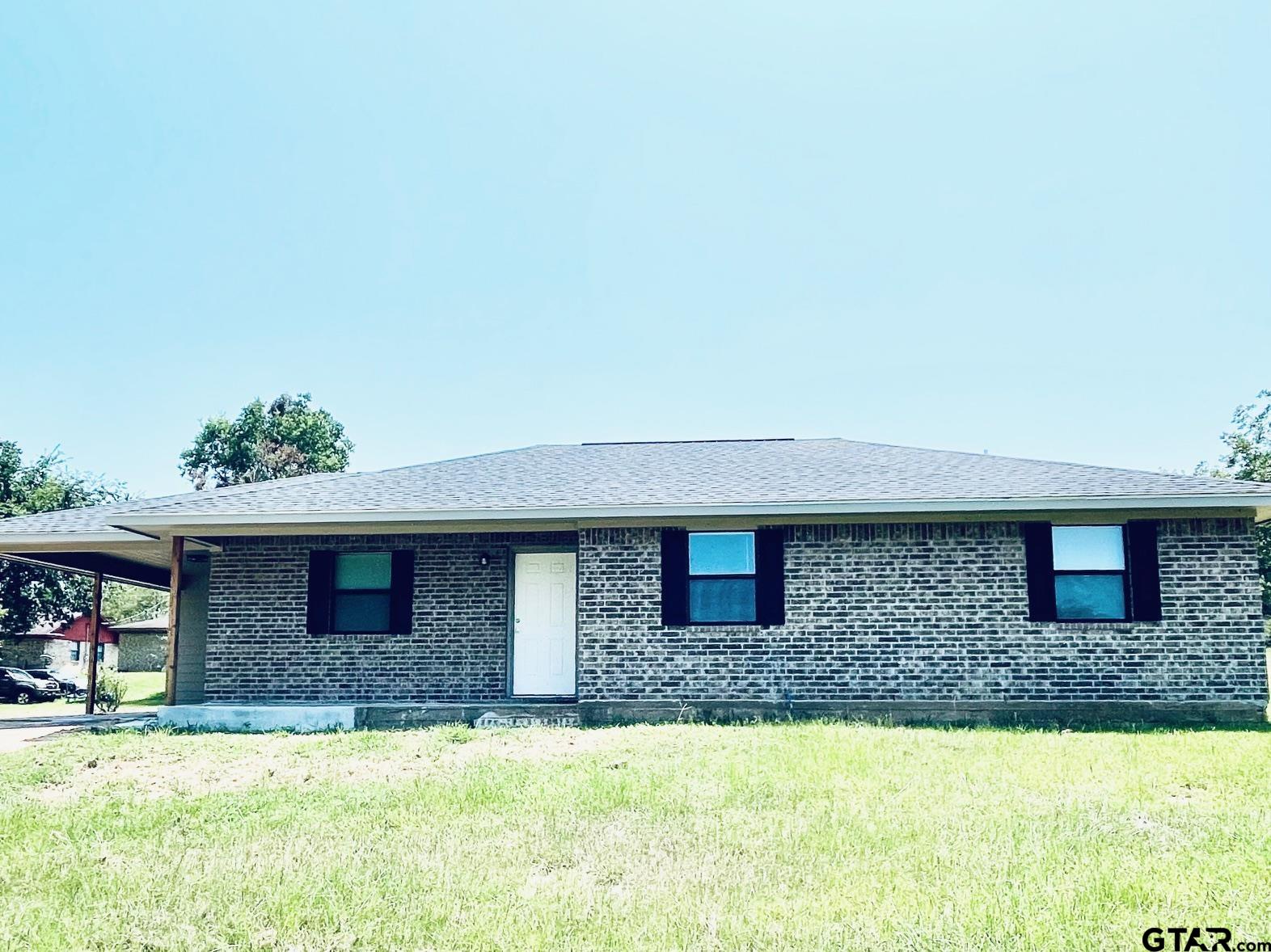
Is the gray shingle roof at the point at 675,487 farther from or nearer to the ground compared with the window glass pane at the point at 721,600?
farther from the ground

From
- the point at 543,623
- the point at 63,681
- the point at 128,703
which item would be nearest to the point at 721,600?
the point at 543,623

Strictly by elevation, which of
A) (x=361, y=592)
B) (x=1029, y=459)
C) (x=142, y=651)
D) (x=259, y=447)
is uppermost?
(x=259, y=447)

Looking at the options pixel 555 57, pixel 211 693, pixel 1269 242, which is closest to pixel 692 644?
pixel 211 693

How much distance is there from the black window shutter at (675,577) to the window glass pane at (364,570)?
3779 millimetres

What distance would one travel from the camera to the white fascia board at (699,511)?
10969 millimetres

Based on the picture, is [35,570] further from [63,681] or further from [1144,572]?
[1144,572]

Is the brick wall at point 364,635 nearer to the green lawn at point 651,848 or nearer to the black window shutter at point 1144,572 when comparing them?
the green lawn at point 651,848

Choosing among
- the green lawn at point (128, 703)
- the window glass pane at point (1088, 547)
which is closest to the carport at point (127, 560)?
the green lawn at point (128, 703)

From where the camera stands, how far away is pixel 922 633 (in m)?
11.5

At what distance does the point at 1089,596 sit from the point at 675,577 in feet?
15.6

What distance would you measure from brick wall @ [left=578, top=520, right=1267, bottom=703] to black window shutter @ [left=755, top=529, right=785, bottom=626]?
0.09 meters

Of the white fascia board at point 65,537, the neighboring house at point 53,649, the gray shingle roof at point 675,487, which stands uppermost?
the gray shingle roof at point 675,487

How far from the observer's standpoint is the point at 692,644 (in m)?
11.8

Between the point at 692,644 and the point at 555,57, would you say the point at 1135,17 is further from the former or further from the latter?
the point at 692,644
